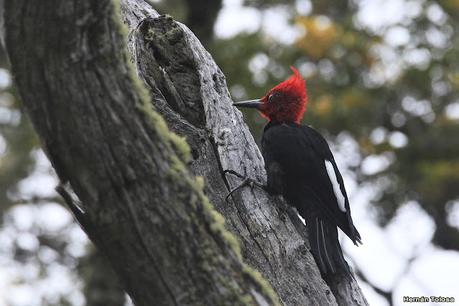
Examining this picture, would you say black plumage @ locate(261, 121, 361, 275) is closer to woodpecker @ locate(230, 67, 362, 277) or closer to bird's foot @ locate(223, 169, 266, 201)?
woodpecker @ locate(230, 67, 362, 277)

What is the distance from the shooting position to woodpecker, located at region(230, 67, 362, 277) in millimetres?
3537

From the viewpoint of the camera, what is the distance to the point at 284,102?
15.2 ft

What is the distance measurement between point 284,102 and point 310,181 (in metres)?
0.82

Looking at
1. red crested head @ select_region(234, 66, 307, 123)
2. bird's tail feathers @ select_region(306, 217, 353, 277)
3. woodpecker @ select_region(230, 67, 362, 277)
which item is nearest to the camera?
bird's tail feathers @ select_region(306, 217, 353, 277)

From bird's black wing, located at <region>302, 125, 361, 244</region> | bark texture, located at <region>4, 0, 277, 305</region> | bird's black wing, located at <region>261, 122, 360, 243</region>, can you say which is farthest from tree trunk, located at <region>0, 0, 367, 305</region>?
bird's black wing, located at <region>302, 125, 361, 244</region>

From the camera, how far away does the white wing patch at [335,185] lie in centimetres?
382

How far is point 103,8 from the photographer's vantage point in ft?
6.31

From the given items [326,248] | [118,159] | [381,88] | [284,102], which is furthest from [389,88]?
[118,159]

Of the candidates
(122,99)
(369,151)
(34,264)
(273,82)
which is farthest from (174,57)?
(34,264)

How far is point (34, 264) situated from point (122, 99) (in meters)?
6.60

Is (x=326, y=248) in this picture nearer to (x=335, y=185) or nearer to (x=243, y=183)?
(x=243, y=183)

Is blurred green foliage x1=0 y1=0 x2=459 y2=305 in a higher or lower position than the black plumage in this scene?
higher

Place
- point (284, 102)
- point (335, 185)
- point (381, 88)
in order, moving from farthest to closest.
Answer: point (381, 88), point (284, 102), point (335, 185)

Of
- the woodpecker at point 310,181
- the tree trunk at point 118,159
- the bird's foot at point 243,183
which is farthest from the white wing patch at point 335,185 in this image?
the tree trunk at point 118,159
